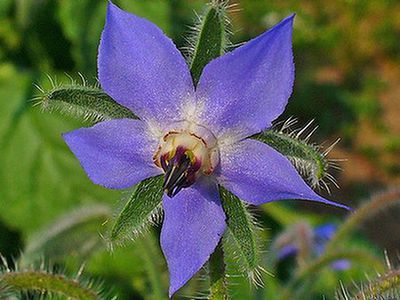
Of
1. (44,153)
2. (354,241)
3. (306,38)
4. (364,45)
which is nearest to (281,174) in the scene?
(44,153)

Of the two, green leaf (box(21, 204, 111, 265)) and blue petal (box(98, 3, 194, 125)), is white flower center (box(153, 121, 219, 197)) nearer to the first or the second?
blue petal (box(98, 3, 194, 125))

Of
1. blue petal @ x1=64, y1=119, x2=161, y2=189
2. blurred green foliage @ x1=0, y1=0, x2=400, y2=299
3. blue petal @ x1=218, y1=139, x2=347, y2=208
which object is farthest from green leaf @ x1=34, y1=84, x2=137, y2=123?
blurred green foliage @ x1=0, y1=0, x2=400, y2=299

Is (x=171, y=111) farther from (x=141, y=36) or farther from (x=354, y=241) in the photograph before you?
(x=354, y=241)

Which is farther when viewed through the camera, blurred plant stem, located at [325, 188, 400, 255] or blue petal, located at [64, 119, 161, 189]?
blurred plant stem, located at [325, 188, 400, 255]

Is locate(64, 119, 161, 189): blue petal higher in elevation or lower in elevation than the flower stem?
higher

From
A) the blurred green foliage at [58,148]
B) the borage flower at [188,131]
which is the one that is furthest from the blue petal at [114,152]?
the blurred green foliage at [58,148]

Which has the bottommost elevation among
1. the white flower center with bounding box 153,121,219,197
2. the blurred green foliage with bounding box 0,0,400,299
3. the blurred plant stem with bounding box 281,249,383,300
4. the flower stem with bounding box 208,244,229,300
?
the blurred green foliage with bounding box 0,0,400,299

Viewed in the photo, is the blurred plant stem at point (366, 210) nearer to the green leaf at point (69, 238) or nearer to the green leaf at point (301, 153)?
the green leaf at point (69, 238)
